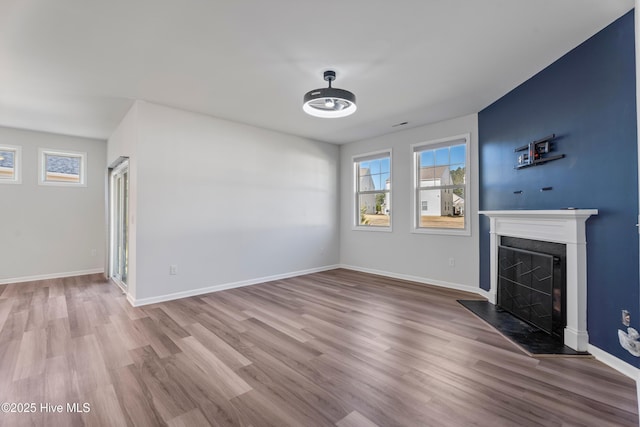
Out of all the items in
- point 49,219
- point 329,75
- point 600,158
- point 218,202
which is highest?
point 329,75

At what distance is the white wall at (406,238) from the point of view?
4.34 m

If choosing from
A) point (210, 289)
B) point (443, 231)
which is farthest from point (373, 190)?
point (210, 289)

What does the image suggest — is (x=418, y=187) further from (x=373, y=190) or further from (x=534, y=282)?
(x=534, y=282)

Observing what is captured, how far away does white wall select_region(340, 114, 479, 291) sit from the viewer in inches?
171

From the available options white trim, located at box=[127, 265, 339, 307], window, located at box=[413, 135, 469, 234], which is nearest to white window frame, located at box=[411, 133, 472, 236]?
window, located at box=[413, 135, 469, 234]

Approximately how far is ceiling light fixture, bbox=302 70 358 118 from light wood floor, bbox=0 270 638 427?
228 cm

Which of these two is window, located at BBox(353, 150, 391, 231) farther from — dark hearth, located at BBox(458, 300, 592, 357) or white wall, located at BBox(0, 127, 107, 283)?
white wall, located at BBox(0, 127, 107, 283)

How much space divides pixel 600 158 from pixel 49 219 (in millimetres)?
7847

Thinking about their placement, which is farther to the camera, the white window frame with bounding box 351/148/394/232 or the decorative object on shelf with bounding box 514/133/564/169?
the white window frame with bounding box 351/148/394/232

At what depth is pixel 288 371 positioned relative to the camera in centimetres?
217

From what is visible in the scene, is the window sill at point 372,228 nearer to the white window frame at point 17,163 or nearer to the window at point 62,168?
the window at point 62,168

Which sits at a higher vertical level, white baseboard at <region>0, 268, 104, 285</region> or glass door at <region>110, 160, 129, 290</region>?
glass door at <region>110, 160, 129, 290</region>

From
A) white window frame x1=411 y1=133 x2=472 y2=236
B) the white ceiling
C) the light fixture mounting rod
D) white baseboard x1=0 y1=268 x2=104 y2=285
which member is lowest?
white baseboard x1=0 y1=268 x2=104 y2=285

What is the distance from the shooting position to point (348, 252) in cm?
618
